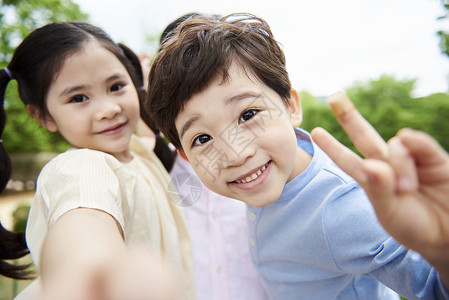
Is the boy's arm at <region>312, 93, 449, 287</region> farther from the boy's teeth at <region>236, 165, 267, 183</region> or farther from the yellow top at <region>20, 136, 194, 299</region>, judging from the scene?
the yellow top at <region>20, 136, 194, 299</region>

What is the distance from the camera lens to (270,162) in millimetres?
1091

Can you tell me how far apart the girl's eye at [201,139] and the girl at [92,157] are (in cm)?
29

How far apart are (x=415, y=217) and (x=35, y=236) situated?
1129 millimetres

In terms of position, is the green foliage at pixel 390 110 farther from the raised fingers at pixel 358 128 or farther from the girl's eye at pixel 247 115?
the raised fingers at pixel 358 128

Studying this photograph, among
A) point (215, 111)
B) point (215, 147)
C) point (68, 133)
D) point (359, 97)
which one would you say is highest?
point (215, 111)

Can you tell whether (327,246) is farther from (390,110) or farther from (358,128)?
(390,110)

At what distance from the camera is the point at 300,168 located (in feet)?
4.20

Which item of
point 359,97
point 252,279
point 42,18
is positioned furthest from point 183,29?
point 359,97

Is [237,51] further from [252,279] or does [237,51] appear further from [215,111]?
[252,279]

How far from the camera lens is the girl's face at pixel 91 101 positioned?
134cm

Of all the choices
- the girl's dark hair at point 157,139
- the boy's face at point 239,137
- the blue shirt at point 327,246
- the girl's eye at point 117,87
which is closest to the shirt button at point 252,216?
the blue shirt at point 327,246

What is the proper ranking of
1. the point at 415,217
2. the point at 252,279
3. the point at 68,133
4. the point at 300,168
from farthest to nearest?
1. the point at 252,279
2. the point at 68,133
3. the point at 300,168
4. the point at 415,217

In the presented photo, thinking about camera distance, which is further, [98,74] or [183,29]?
[98,74]

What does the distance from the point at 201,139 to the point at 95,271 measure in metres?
0.61
